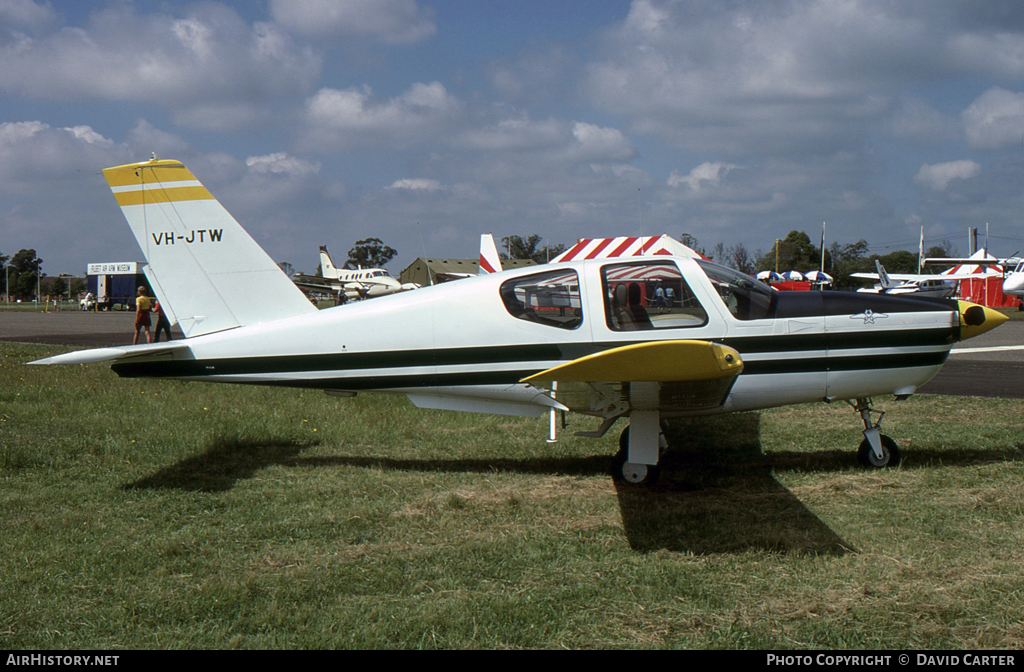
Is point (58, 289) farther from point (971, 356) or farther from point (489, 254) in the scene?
point (971, 356)

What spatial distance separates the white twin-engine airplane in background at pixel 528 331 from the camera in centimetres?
537

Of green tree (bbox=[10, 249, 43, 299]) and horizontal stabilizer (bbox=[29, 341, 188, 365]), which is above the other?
green tree (bbox=[10, 249, 43, 299])

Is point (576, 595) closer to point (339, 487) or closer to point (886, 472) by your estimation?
point (339, 487)

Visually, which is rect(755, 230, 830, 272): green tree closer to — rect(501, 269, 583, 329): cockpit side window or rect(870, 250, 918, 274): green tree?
rect(870, 250, 918, 274): green tree

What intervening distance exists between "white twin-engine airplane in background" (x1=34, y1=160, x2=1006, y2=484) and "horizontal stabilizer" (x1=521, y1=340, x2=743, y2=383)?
3.73 feet

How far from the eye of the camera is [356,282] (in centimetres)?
4566

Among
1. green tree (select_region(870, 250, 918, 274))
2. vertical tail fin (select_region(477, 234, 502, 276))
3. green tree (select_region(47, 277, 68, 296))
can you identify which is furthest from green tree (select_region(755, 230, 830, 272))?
green tree (select_region(47, 277, 68, 296))

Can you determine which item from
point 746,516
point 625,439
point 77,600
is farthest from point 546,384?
point 77,600

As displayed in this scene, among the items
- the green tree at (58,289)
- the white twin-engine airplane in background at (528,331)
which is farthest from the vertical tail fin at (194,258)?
the green tree at (58,289)

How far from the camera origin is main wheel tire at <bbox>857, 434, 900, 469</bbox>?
19.3 ft

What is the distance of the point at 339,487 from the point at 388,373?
1004 mm

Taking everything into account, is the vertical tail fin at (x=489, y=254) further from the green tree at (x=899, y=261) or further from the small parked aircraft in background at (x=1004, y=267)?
the green tree at (x=899, y=261)

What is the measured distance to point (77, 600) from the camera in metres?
3.56
